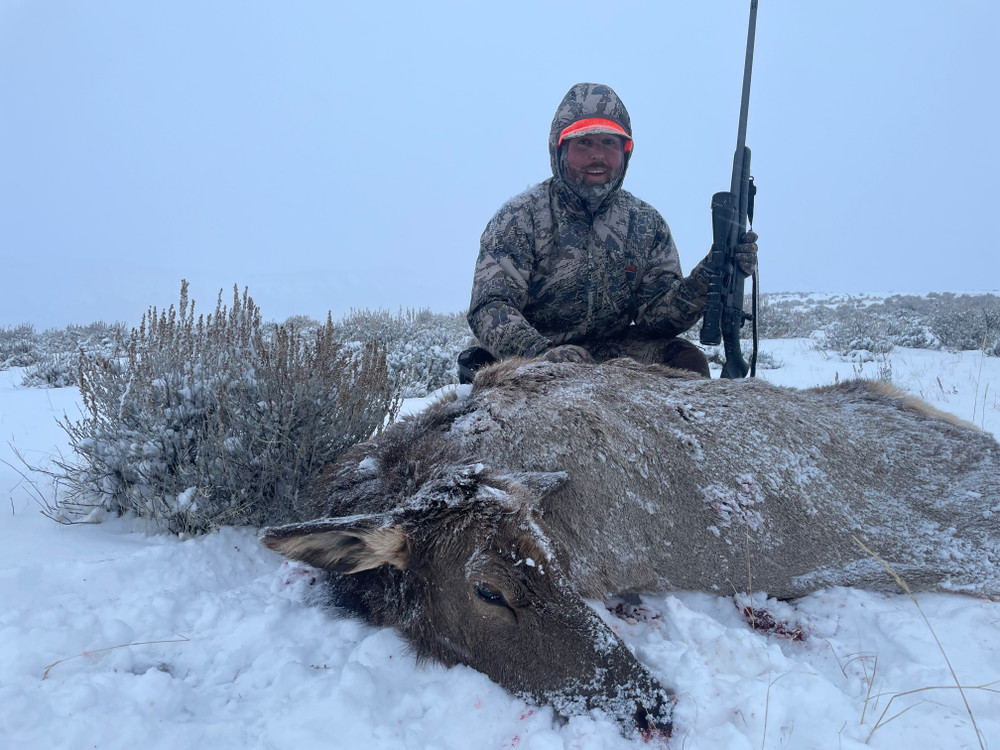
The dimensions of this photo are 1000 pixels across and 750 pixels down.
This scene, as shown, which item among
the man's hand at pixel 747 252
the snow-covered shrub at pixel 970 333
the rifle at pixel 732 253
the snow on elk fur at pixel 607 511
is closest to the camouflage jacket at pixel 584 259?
the rifle at pixel 732 253

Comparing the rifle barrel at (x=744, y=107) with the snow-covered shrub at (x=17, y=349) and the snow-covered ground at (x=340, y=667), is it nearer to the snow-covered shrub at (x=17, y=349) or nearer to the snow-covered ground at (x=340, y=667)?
the snow-covered ground at (x=340, y=667)

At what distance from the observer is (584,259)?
5469mm

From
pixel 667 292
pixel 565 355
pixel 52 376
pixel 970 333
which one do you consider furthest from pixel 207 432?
pixel 970 333

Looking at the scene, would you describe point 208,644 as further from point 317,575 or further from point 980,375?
point 980,375

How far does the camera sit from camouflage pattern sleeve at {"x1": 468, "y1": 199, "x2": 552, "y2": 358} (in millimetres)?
4567

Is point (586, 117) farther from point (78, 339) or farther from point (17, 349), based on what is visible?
point (78, 339)

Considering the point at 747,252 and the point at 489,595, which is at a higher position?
the point at 747,252

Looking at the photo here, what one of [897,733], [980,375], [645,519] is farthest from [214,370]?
[980,375]

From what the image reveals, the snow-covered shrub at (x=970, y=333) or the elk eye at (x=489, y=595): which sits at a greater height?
the snow-covered shrub at (x=970, y=333)

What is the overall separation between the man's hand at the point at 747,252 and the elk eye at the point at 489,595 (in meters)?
3.51

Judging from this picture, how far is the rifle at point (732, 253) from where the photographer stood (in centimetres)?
473

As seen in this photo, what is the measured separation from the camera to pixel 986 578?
9.32 feet

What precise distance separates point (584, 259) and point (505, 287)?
0.94 m

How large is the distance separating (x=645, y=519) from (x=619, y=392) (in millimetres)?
734
